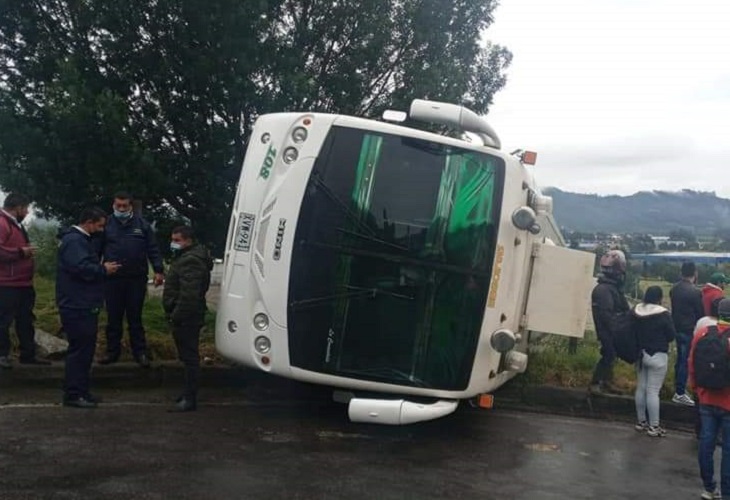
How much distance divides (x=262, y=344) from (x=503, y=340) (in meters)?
1.88

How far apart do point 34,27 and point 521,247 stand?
17.0ft

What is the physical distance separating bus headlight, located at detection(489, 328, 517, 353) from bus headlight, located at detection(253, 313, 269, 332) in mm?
1776

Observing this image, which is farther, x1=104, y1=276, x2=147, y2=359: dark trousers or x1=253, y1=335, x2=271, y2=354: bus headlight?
x1=104, y1=276, x2=147, y2=359: dark trousers

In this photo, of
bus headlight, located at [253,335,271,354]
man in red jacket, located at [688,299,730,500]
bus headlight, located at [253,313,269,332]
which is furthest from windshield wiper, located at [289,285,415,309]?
man in red jacket, located at [688,299,730,500]

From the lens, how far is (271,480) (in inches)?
188

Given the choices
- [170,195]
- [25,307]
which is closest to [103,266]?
[25,307]

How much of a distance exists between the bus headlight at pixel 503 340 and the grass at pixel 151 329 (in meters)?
3.34

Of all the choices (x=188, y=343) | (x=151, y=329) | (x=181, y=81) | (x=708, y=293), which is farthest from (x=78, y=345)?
(x=708, y=293)

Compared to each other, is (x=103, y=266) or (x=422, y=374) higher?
(x=103, y=266)

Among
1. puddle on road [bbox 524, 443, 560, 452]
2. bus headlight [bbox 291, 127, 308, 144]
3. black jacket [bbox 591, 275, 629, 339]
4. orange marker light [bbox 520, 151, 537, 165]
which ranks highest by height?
orange marker light [bbox 520, 151, 537, 165]

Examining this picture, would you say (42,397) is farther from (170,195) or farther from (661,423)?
(661,423)

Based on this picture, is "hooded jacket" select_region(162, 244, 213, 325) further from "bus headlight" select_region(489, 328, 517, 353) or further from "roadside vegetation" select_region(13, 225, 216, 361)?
"bus headlight" select_region(489, 328, 517, 353)

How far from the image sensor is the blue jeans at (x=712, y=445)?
5078 mm

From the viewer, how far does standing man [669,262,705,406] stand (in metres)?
7.51
